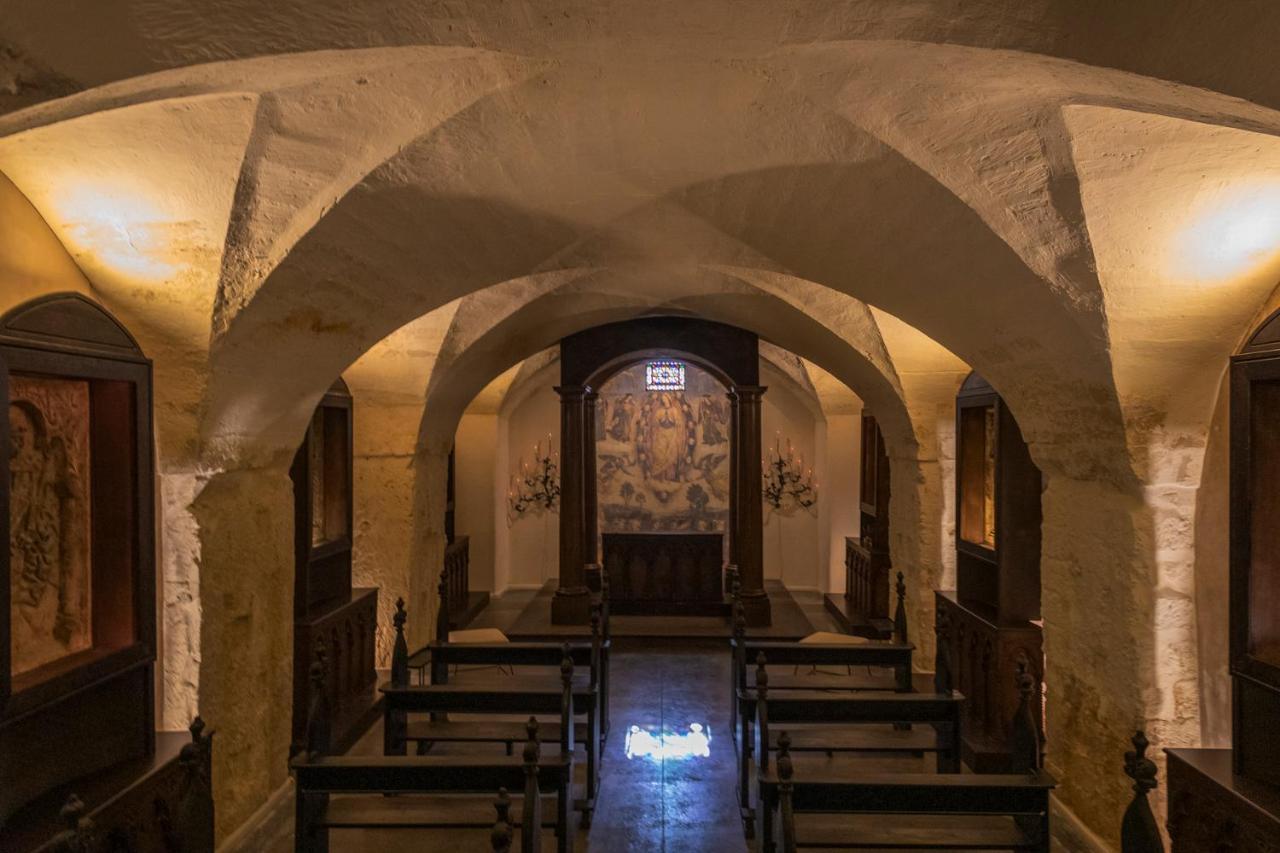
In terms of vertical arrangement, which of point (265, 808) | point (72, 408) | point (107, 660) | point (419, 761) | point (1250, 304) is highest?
point (1250, 304)

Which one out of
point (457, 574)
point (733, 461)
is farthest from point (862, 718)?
point (457, 574)

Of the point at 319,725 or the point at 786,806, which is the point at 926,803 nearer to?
the point at 786,806

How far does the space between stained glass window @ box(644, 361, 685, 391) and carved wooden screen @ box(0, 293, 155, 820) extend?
1036cm

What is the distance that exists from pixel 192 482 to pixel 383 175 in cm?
181

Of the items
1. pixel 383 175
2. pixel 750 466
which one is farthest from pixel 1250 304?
pixel 750 466

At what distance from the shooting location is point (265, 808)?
4703 mm

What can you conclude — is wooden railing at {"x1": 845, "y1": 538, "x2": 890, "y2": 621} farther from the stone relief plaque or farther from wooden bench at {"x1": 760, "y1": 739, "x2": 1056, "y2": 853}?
wooden bench at {"x1": 760, "y1": 739, "x2": 1056, "y2": 853}

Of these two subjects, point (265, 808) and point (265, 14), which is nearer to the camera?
point (265, 14)

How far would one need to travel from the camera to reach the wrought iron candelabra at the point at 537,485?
13.2 meters

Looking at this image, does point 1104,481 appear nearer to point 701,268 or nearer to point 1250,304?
point 1250,304

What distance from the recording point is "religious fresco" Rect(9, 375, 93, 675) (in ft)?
9.98

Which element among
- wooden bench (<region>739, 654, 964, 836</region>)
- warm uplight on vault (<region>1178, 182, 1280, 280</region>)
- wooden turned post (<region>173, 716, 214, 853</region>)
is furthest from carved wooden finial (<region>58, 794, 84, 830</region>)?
warm uplight on vault (<region>1178, 182, 1280, 280</region>)

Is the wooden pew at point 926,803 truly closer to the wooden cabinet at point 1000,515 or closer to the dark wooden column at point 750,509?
the wooden cabinet at point 1000,515

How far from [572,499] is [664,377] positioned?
4404mm
